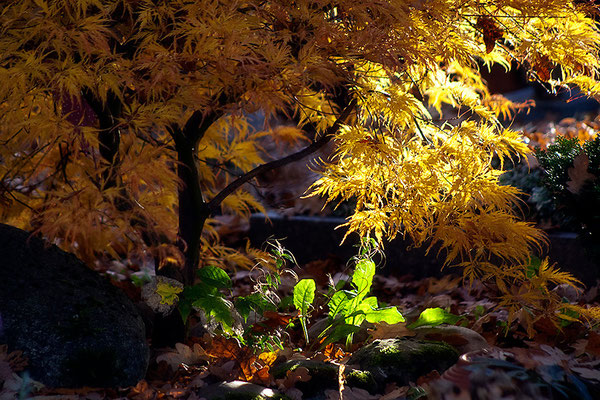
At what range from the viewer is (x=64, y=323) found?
3098 millimetres

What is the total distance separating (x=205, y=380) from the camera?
318cm

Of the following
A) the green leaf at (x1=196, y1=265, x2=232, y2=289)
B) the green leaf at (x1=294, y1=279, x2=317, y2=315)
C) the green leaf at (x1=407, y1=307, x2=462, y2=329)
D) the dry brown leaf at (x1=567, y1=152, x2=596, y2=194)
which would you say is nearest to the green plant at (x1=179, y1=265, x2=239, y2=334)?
the green leaf at (x1=196, y1=265, x2=232, y2=289)

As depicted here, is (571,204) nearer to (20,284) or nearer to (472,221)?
(472,221)

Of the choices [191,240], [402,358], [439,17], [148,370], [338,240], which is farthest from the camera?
[338,240]

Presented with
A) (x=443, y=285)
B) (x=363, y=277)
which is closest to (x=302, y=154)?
(x=363, y=277)

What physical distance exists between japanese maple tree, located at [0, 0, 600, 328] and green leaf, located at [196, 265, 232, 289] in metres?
0.33

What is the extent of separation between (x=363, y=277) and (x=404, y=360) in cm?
62

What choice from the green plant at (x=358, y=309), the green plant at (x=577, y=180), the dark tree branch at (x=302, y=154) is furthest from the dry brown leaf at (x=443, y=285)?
the dark tree branch at (x=302, y=154)

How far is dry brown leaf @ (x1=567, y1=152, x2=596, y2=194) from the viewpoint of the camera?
3.84 meters

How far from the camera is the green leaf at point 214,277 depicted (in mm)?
3457

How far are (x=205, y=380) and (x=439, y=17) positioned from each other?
2120 millimetres

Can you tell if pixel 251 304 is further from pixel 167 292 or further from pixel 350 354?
pixel 350 354

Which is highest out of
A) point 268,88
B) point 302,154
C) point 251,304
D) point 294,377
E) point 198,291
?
point 268,88

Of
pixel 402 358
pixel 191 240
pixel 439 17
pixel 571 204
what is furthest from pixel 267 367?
pixel 571 204
